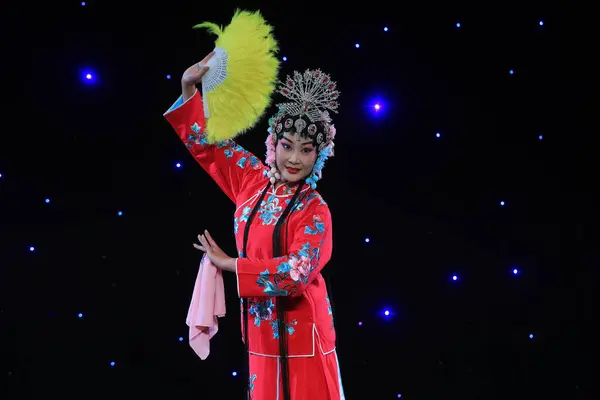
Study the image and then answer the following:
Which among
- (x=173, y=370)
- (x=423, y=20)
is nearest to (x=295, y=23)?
(x=423, y=20)

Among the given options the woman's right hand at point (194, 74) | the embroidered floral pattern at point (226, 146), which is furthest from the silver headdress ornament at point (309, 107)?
the woman's right hand at point (194, 74)

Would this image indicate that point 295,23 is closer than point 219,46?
No

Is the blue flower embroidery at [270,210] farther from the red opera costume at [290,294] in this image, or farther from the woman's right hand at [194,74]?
the woman's right hand at [194,74]

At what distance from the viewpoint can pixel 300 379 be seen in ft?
6.41

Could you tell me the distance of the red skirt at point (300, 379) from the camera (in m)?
1.95

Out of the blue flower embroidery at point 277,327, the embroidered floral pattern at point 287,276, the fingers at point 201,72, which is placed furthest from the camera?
the fingers at point 201,72

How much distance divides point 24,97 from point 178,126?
2.68 ft

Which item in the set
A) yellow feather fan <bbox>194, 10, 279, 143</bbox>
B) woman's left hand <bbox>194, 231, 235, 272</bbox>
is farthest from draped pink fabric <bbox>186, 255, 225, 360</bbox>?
yellow feather fan <bbox>194, 10, 279, 143</bbox>

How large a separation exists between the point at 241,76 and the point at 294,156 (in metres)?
0.30

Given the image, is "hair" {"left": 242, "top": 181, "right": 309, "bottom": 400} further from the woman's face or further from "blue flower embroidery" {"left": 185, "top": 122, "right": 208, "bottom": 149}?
"blue flower embroidery" {"left": 185, "top": 122, "right": 208, "bottom": 149}

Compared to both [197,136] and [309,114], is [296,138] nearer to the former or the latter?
[309,114]

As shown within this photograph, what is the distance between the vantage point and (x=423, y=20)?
2795mm

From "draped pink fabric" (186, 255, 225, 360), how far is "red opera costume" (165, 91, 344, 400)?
100 millimetres

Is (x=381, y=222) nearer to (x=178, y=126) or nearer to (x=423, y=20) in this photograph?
(x=423, y=20)
